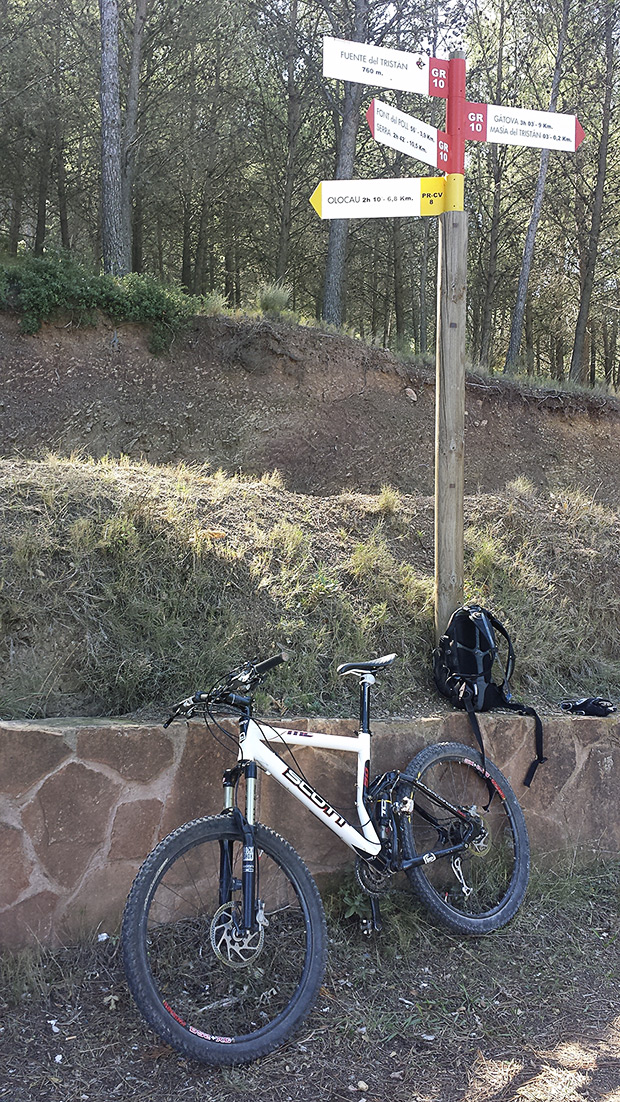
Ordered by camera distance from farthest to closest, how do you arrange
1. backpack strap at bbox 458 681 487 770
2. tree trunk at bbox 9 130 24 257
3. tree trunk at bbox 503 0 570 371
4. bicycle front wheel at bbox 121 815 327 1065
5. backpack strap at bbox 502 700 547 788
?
tree trunk at bbox 9 130 24 257 < tree trunk at bbox 503 0 570 371 < backpack strap at bbox 502 700 547 788 < backpack strap at bbox 458 681 487 770 < bicycle front wheel at bbox 121 815 327 1065

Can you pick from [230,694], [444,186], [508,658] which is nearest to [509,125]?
[444,186]

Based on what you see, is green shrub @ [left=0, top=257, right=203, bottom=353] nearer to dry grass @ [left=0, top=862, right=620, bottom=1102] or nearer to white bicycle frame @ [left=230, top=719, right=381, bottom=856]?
white bicycle frame @ [left=230, top=719, right=381, bottom=856]

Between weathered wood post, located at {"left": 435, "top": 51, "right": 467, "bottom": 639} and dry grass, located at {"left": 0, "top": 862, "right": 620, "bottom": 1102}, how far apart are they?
5.32 ft

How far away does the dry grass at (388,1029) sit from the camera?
9.52ft

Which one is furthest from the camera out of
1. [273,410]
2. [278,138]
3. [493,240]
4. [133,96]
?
[493,240]

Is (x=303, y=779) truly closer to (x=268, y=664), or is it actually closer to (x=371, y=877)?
(x=268, y=664)

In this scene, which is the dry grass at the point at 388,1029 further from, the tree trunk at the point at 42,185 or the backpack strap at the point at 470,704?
the tree trunk at the point at 42,185

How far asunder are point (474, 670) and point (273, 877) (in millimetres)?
1423

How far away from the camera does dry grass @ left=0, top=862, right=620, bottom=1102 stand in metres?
2.90

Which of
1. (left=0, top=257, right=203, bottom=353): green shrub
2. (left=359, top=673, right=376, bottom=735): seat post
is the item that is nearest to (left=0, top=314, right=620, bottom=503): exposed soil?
(left=0, top=257, right=203, bottom=353): green shrub

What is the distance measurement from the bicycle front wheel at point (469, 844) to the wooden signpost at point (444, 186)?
82 cm

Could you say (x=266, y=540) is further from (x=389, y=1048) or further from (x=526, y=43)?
(x=526, y=43)

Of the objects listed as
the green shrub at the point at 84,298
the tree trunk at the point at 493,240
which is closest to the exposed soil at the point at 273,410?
the green shrub at the point at 84,298

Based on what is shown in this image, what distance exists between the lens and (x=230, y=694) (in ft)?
10.6
